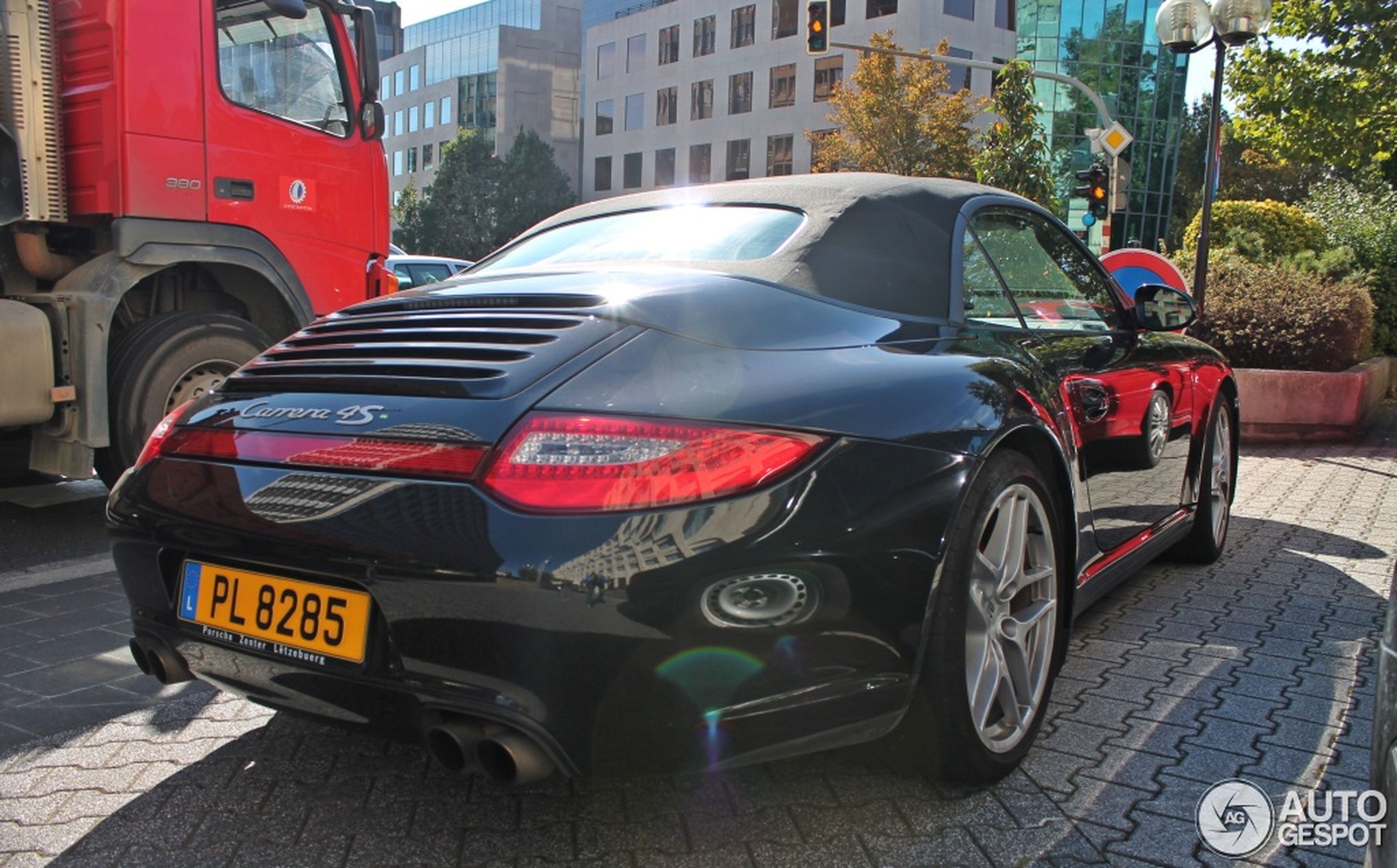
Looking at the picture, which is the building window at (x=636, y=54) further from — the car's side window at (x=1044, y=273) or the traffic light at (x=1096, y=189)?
the car's side window at (x=1044, y=273)

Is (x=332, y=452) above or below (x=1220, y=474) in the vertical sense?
above

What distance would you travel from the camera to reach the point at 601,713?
1948 mm

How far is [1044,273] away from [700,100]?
5452cm

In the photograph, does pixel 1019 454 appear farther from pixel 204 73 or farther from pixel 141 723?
pixel 204 73

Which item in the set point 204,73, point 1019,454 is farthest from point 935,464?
point 204,73

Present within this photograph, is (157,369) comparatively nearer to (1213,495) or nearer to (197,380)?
(197,380)

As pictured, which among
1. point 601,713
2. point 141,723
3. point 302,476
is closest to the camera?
point 601,713

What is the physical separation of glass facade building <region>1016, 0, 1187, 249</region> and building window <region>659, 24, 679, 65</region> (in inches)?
707

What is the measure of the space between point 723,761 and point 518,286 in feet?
3.97

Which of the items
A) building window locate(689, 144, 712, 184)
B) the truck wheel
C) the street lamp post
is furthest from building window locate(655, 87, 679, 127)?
the truck wheel

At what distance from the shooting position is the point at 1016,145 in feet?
63.0

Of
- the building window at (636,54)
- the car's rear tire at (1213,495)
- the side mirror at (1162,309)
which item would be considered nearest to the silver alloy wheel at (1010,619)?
the side mirror at (1162,309)

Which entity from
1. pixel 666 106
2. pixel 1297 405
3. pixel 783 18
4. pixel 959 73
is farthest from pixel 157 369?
pixel 666 106

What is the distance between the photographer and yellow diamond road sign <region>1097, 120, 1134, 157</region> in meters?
15.5
